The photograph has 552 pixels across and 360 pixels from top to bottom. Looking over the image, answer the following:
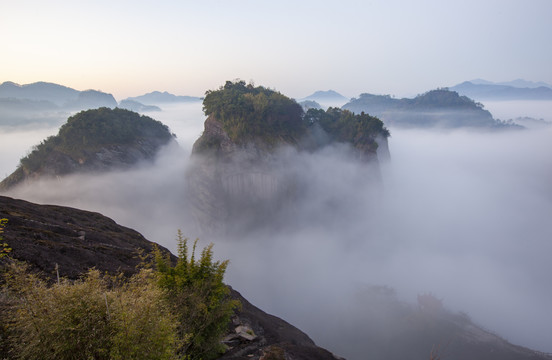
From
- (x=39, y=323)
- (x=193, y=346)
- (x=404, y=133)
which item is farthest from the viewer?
(x=404, y=133)

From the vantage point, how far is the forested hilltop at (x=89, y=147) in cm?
4766

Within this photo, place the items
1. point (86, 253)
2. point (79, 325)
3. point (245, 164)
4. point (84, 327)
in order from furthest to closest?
point (245, 164) < point (86, 253) < point (84, 327) < point (79, 325)

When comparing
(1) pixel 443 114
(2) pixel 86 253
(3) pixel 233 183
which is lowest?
(2) pixel 86 253

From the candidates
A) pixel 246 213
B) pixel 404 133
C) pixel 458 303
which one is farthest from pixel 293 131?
pixel 404 133

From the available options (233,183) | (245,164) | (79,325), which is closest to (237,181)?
(233,183)

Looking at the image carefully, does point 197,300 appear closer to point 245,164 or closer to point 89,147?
point 245,164

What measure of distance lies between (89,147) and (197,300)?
53.8 meters

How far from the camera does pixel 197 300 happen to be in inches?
398

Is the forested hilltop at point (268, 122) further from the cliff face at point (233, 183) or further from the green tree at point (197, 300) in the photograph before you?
the green tree at point (197, 300)

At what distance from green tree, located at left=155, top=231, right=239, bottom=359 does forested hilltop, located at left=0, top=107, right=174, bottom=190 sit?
162ft

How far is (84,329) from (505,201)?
130307mm

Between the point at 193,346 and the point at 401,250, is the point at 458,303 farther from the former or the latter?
the point at 193,346

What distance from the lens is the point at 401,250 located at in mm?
54000

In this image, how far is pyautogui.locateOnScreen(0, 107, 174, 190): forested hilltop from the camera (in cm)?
4766
